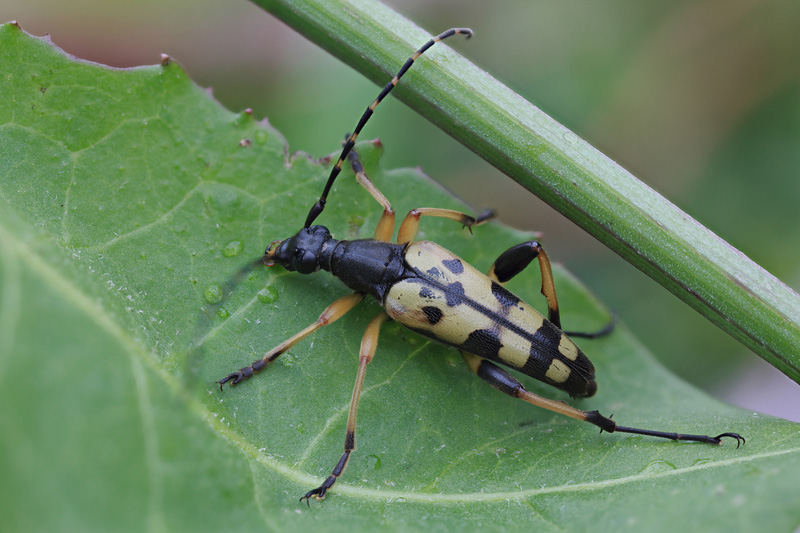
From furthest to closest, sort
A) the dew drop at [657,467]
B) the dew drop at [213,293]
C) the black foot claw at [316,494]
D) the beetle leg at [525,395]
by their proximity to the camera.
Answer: the beetle leg at [525,395], the dew drop at [213,293], the dew drop at [657,467], the black foot claw at [316,494]

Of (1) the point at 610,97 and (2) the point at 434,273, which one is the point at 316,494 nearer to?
(2) the point at 434,273

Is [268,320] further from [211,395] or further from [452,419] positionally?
[452,419]

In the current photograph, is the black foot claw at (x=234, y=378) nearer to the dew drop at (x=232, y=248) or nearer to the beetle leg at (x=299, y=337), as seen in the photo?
the beetle leg at (x=299, y=337)

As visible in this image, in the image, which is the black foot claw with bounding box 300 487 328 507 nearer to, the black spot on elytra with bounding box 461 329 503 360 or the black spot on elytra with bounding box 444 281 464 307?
the black spot on elytra with bounding box 461 329 503 360

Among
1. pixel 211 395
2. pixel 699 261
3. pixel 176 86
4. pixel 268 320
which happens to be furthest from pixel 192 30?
pixel 699 261

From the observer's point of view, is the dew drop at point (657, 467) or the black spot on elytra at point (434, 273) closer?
the dew drop at point (657, 467)

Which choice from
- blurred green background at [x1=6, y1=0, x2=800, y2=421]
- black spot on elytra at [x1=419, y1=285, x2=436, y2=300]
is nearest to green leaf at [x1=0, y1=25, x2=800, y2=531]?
black spot on elytra at [x1=419, y1=285, x2=436, y2=300]

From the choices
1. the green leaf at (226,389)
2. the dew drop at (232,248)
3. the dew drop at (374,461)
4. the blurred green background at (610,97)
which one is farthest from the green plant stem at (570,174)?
the blurred green background at (610,97)
